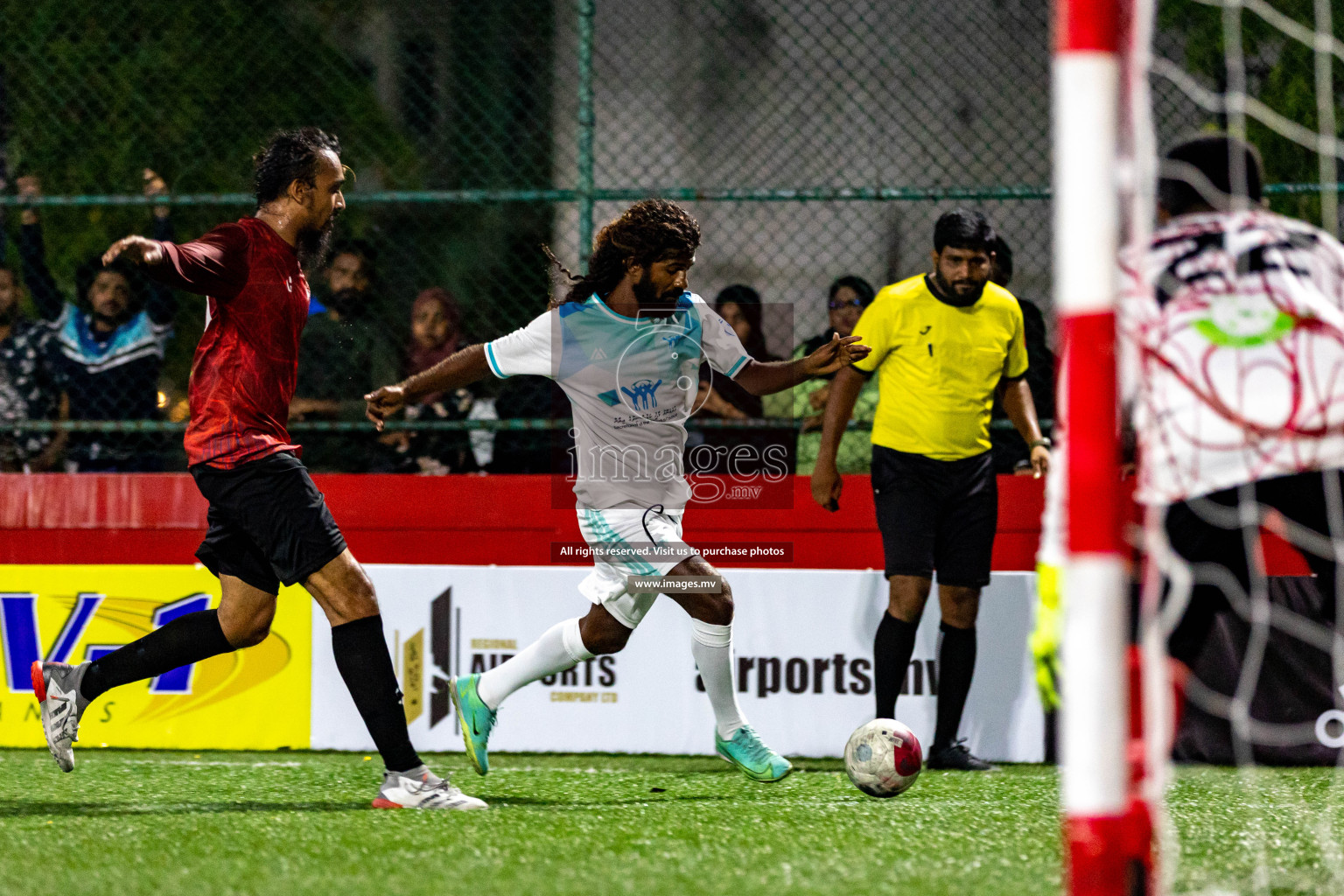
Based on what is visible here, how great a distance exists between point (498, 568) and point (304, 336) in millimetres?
1648

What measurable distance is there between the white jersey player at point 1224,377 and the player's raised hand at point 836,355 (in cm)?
168

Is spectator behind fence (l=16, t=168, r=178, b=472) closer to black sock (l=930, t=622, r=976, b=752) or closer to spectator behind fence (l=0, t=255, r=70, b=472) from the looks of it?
spectator behind fence (l=0, t=255, r=70, b=472)

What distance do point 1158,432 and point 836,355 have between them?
5.95 feet

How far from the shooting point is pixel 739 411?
6.75 m

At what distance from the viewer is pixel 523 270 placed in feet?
Result: 23.9

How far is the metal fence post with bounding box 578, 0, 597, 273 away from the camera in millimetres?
6574

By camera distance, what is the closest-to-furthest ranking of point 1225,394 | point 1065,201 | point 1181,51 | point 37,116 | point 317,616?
point 1065,201
point 1225,394
point 317,616
point 1181,51
point 37,116

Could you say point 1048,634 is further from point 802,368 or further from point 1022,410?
point 1022,410

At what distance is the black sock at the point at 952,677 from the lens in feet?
18.8

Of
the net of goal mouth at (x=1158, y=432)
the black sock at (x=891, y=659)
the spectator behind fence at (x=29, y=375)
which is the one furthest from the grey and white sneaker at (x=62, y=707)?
the net of goal mouth at (x=1158, y=432)

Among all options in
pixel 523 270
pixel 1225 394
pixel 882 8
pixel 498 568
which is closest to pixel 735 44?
pixel 882 8

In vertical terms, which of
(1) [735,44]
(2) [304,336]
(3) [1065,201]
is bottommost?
(3) [1065,201]

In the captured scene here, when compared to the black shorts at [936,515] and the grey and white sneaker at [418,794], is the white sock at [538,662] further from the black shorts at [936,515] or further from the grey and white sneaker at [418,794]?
the black shorts at [936,515]

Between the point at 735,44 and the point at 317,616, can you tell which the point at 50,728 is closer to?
the point at 317,616
